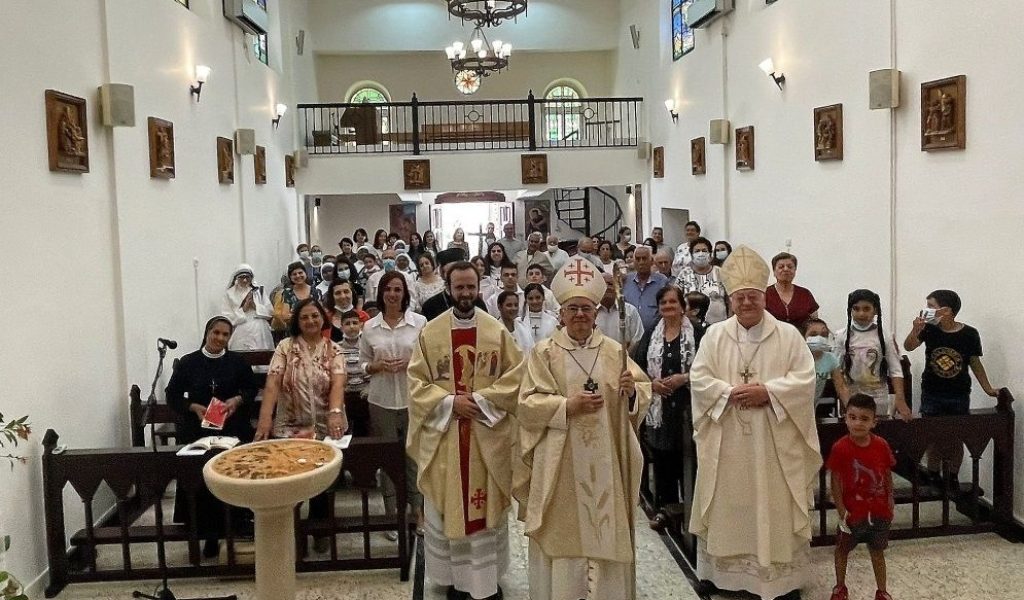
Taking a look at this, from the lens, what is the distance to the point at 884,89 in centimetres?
755

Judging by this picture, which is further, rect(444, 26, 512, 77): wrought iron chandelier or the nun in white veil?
rect(444, 26, 512, 77): wrought iron chandelier

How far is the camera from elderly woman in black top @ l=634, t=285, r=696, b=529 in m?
5.82

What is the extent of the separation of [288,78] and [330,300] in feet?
30.6

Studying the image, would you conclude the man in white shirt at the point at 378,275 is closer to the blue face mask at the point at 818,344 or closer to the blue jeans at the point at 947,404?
the blue face mask at the point at 818,344

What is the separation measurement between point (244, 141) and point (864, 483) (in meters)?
9.19

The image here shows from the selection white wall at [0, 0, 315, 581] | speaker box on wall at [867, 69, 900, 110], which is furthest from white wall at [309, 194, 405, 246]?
speaker box on wall at [867, 69, 900, 110]

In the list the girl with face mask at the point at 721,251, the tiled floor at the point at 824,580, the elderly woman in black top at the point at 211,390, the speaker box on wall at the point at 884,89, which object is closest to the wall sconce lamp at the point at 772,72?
the girl with face mask at the point at 721,251

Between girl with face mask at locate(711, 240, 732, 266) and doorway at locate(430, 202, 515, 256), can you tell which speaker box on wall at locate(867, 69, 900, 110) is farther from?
doorway at locate(430, 202, 515, 256)

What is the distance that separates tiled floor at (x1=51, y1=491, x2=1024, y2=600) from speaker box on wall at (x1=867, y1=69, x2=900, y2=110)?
3.54 metres

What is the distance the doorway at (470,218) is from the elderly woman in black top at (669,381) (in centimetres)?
1962

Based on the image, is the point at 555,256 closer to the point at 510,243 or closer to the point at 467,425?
the point at 510,243

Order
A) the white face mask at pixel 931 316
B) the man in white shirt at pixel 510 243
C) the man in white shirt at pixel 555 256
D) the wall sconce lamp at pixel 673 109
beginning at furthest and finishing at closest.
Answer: the wall sconce lamp at pixel 673 109 < the man in white shirt at pixel 510 243 < the man in white shirt at pixel 555 256 < the white face mask at pixel 931 316

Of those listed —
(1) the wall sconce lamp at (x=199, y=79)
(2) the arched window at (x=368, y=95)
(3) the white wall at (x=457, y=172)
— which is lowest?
(3) the white wall at (x=457, y=172)

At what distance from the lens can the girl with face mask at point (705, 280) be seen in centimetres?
Answer: 869
